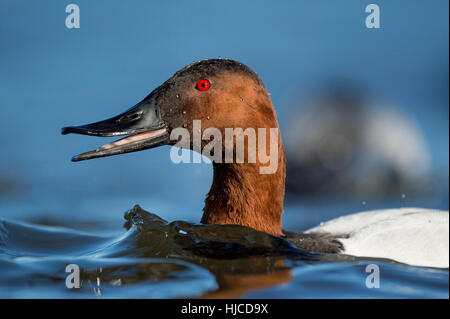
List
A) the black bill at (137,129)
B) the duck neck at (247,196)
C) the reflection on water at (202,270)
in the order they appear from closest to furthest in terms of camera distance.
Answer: the reflection on water at (202,270) → the black bill at (137,129) → the duck neck at (247,196)

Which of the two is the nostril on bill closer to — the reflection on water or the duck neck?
the duck neck

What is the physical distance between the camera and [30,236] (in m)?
6.32


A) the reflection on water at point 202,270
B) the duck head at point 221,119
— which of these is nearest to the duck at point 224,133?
the duck head at point 221,119

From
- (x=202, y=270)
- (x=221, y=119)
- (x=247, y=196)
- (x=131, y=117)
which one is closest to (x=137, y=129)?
(x=131, y=117)

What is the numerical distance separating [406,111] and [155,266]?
24.1 ft

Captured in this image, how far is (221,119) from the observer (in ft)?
16.7

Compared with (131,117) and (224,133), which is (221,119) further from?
(131,117)

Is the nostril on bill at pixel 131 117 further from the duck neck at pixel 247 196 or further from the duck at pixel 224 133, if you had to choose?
the duck neck at pixel 247 196

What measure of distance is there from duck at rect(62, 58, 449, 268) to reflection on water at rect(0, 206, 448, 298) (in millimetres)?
171

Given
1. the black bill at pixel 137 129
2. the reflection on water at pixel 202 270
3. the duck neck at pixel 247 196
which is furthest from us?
the duck neck at pixel 247 196

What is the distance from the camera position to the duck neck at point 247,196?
5.16 m

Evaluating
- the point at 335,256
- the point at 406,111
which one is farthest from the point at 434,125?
the point at 335,256
